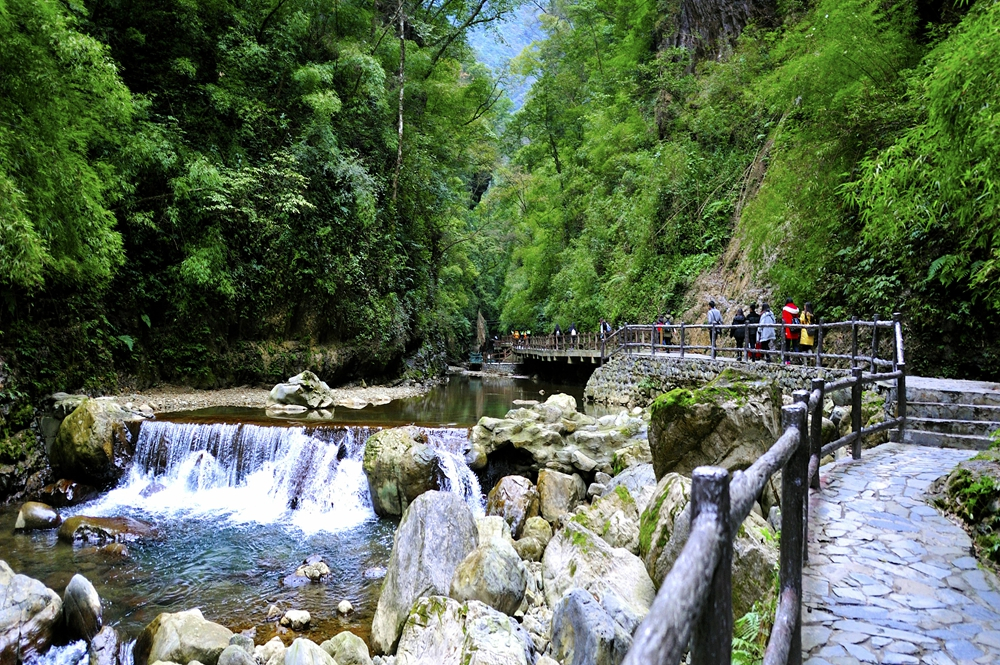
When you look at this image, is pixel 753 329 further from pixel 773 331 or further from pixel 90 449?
pixel 90 449

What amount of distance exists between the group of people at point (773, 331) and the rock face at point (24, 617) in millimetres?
11123

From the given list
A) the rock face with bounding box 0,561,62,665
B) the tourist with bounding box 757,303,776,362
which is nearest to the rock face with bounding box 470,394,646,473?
the tourist with bounding box 757,303,776,362

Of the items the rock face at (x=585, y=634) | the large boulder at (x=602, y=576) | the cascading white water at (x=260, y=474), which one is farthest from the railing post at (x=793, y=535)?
the cascading white water at (x=260, y=474)

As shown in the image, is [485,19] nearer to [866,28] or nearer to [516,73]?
[516,73]

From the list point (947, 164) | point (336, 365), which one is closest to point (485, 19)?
point (336, 365)

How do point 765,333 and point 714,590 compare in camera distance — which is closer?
point 714,590

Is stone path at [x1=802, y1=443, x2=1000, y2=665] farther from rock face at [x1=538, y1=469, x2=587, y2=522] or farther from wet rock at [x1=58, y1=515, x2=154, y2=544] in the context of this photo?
wet rock at [x1=58, y1=515, x2=154, y2=544]

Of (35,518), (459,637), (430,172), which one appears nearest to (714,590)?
(459,637)

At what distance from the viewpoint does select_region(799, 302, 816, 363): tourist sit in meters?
10.9

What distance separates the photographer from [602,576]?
5.12m

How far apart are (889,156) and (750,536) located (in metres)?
4.20

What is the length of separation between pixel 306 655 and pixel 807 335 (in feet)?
33.8

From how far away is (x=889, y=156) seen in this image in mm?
5730

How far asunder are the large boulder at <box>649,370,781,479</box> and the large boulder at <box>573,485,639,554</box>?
2.10 ft
